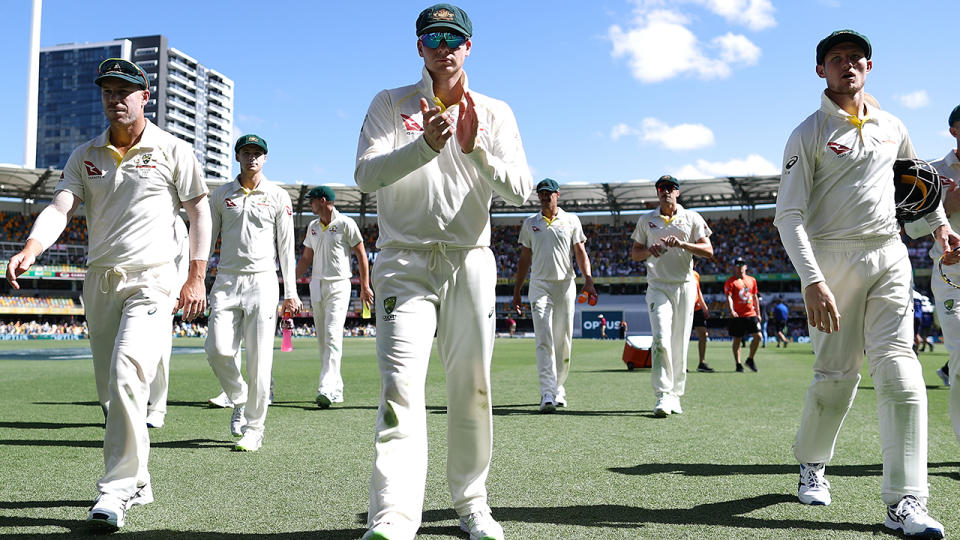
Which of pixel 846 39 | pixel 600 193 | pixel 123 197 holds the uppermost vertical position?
pixel 600 193

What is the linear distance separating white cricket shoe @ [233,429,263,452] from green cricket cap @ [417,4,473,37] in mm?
3843

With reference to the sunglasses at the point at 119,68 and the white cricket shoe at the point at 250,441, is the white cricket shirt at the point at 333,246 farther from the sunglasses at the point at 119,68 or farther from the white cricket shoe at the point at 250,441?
the sunglasses at the point at 119,68

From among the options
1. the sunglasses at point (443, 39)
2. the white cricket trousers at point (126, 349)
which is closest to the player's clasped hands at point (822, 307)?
the sunglasses at point (443, 39)

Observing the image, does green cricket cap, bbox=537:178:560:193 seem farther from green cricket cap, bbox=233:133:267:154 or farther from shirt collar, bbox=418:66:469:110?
shirt collar, bbox=418:66:469:110

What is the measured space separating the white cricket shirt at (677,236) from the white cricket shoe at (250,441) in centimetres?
483

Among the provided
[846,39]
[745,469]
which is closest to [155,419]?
[745,469]

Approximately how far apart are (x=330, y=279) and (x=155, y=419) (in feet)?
9.37

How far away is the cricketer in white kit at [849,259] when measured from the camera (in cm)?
369

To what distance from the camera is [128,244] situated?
4.02 m

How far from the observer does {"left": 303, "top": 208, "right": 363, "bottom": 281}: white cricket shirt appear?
924 cm

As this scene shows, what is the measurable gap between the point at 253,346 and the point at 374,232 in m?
60.0

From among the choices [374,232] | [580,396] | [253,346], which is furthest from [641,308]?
[253,346]

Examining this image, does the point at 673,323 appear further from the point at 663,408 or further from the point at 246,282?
the point at 246,282

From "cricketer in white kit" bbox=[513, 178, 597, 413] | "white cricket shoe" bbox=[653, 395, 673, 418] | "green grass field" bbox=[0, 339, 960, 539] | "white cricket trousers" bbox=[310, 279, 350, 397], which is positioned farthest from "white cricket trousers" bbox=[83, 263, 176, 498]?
"white cricket shoe" bbox=[653, 395, 673, 418]
